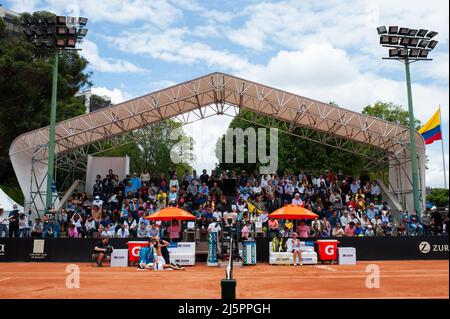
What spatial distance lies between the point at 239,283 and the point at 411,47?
19506 millimetres

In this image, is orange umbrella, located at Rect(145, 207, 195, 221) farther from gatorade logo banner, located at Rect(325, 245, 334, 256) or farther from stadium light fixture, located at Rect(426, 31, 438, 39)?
stadium light fixture, located at Rect(426, 31, 438, 39)

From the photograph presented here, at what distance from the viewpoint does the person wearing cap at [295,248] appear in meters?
18.8

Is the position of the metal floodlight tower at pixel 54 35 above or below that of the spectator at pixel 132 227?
above

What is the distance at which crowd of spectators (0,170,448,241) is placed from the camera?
22.1 m

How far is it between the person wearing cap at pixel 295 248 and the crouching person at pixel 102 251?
25.3 feet

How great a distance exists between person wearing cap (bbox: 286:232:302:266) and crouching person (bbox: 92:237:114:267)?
7726mm

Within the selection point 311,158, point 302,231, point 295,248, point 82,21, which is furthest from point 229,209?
point 311,158

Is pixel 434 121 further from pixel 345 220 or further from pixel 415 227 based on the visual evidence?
pixel 345 220

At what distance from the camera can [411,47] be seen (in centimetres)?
2550

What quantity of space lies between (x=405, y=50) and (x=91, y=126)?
18.8 metres

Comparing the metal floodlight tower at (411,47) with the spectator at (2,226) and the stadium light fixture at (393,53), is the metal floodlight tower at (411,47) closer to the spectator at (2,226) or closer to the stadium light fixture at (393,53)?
the stadium light fixture at (393,53)

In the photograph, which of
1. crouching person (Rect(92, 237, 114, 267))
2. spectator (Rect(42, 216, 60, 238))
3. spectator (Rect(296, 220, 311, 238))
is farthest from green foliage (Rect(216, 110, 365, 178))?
crouching person (Rect(92, 237, 114, 267))

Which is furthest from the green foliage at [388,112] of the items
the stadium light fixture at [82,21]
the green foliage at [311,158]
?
the stadium light fixture at [82,21]
